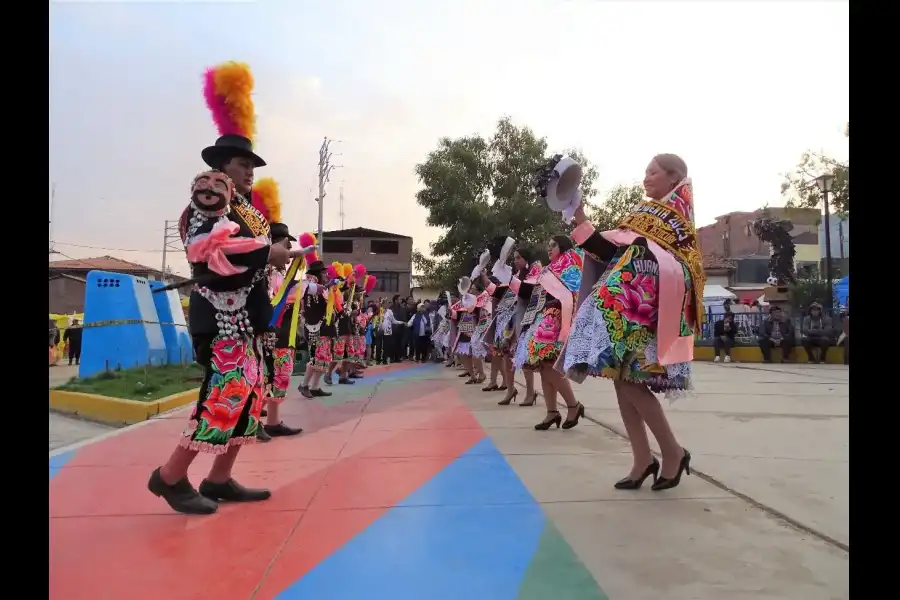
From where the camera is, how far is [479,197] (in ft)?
74.3

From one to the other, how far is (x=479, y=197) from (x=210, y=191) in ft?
64.8

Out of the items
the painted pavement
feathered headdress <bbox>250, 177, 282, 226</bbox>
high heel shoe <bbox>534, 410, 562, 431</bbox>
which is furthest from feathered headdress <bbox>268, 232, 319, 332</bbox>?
high heel shoe <bbox>534, 410, 562, 431</bbox>

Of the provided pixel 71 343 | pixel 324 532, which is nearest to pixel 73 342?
pixel 71 343

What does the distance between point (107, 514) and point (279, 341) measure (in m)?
2.89

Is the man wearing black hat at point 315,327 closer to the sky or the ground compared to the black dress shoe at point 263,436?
closer to the sky

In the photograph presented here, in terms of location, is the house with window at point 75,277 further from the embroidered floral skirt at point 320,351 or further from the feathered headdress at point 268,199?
the feathered headdress at point 268,199

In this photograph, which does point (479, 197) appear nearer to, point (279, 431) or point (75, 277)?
point (279, 431)

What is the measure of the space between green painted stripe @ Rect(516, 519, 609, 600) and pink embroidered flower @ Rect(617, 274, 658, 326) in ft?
4.05

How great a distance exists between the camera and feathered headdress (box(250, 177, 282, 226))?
4.79 metres

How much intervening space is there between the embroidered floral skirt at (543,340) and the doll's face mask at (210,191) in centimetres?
310

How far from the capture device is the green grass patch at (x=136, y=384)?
800 cm

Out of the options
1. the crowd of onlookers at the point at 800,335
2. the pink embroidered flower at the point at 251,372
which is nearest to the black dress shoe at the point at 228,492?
the pink embroidered flower at the point at 251,372

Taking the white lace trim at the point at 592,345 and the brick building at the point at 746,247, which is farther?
the brick building at the point at 746,247
